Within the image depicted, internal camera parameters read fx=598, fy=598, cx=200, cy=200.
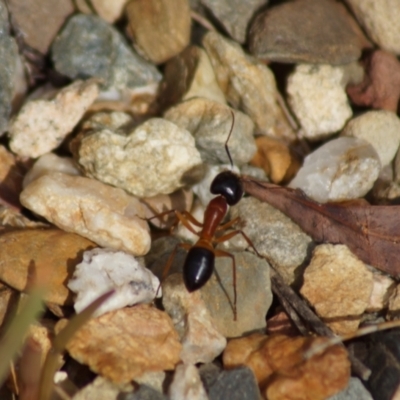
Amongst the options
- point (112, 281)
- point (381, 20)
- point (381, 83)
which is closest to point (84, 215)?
point (112, 281)

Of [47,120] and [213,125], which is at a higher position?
[47,120]

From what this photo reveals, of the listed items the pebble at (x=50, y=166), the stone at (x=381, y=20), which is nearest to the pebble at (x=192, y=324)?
the pebble at (x=50, y=166)

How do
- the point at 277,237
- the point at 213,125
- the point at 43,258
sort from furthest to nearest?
the point at 213,125 → the point at 277,237 → the point at 43,258

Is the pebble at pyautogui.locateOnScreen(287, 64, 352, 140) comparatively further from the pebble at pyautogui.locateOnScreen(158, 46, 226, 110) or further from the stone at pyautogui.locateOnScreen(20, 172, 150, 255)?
the stone at pyautogui.locateOnScreen(20, 172, 150, 255)

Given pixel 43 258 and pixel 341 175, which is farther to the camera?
pixel 341 175

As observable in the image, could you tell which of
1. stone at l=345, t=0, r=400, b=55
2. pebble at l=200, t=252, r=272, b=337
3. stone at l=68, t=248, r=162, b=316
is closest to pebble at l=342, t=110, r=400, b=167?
stone at l=345, t=0, r=400, b=55

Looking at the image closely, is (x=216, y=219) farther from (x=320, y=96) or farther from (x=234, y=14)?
(x=234, y=14)

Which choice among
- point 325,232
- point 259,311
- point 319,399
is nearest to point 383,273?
point 325,232
